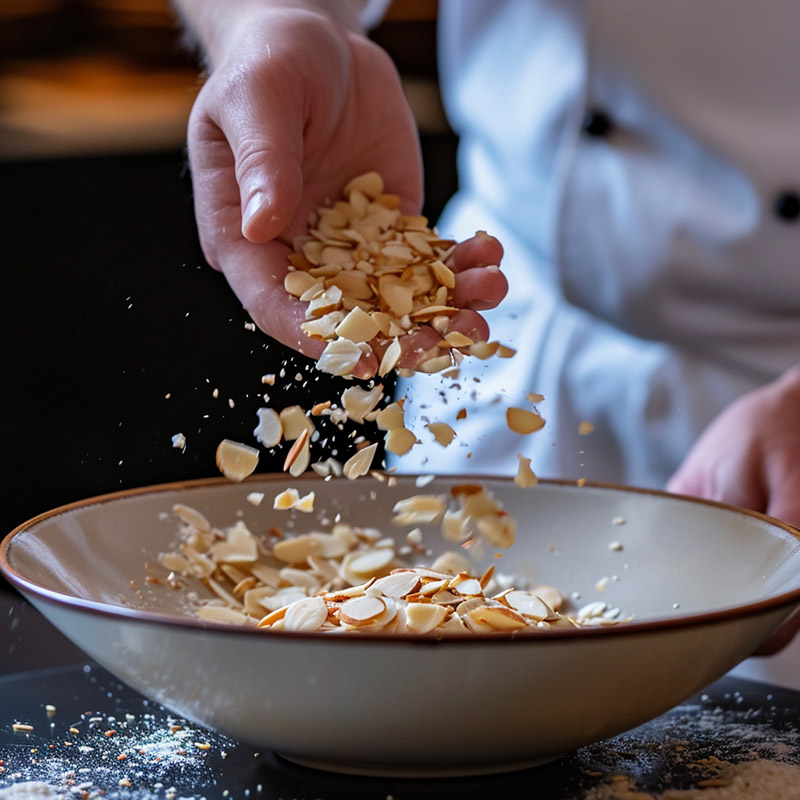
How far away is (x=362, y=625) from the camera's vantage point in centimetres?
50

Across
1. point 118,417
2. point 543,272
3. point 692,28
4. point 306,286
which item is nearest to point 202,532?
point 306,286

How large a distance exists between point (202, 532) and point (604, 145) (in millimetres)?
479

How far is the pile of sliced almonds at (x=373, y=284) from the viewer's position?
2.01 feet

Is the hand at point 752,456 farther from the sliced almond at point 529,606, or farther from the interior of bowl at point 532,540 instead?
the sliced almond at point 529,606

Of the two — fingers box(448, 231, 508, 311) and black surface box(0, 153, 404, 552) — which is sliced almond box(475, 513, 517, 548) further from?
black surface box(0, 153, 404, 552)

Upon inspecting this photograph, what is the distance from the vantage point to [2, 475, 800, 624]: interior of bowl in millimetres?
589

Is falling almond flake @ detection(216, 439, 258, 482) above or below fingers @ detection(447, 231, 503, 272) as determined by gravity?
below

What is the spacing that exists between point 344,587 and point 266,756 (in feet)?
0.59

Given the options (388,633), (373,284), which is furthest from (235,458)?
(388,633)

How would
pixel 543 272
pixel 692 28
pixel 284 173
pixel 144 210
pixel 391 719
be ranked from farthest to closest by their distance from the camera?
pixel 144 210
pixel 543 272
pixel 692 28
pixel 284 173
pixel 391 719

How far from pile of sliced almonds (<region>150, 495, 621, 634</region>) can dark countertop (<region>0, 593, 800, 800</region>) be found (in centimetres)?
7

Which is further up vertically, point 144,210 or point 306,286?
point 306,286

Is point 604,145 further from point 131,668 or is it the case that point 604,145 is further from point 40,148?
point 40,148

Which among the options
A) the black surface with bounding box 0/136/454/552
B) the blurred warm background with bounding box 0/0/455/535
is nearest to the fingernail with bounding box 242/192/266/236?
the blurred warm background with bounding box 0/0/455/535
